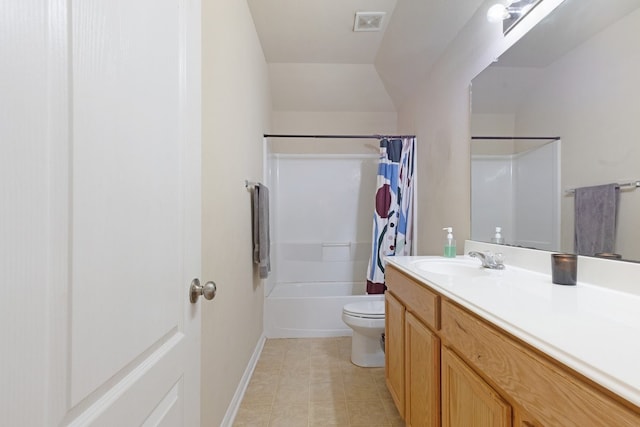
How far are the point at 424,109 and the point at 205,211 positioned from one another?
209 centimetres

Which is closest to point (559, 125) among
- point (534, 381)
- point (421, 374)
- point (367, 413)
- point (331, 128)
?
point (534, 381)

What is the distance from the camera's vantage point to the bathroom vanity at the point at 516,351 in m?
0.52

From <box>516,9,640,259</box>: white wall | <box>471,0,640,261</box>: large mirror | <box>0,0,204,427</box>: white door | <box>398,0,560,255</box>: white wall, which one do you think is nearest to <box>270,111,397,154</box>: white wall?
<box>398,0,560,255</box>: white wall

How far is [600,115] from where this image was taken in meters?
1.04

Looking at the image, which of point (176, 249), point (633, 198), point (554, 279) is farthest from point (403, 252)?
point (176, 249)

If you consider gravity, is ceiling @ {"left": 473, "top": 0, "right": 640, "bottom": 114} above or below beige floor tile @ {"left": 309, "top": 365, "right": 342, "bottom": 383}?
above

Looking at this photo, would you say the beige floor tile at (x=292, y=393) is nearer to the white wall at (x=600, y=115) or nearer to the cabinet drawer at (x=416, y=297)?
the cabinet drawer at (x=416, y=297)

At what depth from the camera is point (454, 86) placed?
6.61 feet

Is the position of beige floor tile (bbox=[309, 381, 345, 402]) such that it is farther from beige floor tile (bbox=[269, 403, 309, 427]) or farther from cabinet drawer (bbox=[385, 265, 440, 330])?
cabinet drawer (bbox=[385, 265, 440, 330])

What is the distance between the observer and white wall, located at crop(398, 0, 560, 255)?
1.69 metres

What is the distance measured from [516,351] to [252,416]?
1.52 m

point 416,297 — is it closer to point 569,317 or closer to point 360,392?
point 569,317

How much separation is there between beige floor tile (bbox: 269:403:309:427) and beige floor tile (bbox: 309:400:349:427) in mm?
34

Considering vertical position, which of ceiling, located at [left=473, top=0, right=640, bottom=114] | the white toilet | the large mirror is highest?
ceiling, located at [left=473, top=0, right=640, bottom=114]
